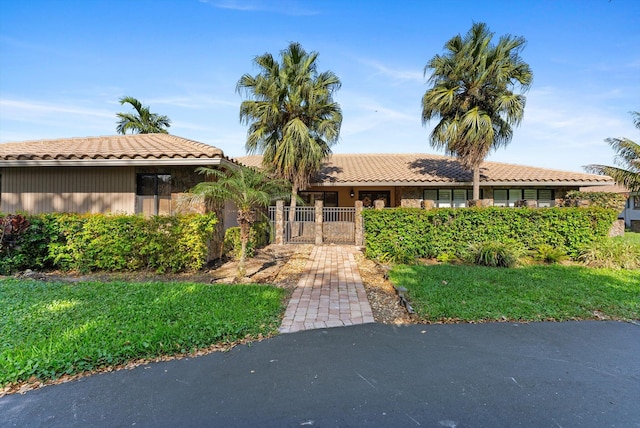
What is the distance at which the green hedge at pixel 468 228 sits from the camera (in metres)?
9.30

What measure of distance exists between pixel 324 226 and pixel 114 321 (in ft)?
31.6

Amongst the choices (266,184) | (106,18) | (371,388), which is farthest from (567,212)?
(106,18)

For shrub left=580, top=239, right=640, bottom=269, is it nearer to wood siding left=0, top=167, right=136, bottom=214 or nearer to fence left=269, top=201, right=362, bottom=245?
fence left=269, top=201, right=362, bottom=245

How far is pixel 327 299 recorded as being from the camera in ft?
18.1

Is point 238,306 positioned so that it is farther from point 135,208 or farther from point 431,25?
point 431,25

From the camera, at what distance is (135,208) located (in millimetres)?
8672

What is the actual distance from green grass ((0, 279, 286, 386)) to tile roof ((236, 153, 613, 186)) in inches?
410

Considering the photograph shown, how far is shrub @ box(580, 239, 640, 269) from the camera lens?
8.03m

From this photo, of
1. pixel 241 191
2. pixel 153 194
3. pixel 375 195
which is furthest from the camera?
pixel 375 195

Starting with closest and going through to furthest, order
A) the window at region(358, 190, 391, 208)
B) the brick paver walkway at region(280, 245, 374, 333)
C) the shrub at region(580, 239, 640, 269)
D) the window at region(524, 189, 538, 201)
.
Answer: the brick paver walkway at region(280, 245, 374, 333) < the shrub at region(580, 239, 640, 269) < the window at region(524, 189, 538, 201) < the window at region(358, 190, 391, 208)

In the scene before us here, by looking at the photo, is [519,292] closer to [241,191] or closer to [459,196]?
[241,191]

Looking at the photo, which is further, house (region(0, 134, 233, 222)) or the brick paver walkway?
house (region(0, 134, 233, 222))

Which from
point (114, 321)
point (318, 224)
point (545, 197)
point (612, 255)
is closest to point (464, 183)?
point (545, 197)

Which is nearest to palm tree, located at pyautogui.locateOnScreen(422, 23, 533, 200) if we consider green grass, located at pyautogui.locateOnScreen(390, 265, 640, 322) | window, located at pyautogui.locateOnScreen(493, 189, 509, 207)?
window, located at pyautogui.locateOnScreen(493, 189, 509, 207)
